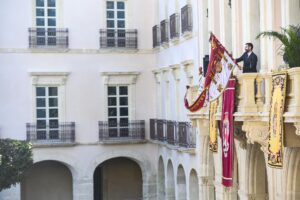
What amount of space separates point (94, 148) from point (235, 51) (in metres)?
12.0

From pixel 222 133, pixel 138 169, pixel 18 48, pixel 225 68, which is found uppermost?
pixel 18 48

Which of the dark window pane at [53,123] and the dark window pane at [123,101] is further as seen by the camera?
the dark window pane at [123,101]

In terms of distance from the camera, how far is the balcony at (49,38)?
28594 millimetres

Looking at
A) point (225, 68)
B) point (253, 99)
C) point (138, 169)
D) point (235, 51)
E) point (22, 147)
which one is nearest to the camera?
point (253, 99)

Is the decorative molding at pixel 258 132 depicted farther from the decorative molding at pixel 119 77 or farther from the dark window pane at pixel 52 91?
the dark window pane at pixel 52 91

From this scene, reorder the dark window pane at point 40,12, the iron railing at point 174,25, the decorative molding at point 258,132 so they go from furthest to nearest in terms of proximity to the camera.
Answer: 1. the dark window pane at point 40,12
2. the iron railing at point 174,25
3. the decorative molding at point 258,132

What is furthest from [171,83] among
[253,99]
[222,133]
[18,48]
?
[253,99]

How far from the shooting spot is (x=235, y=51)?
738 inches

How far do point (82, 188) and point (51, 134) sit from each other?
8.94ft

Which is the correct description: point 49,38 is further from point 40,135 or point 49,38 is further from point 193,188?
point 193,188

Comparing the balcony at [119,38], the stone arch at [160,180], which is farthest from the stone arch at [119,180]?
the balcony at [119,38]

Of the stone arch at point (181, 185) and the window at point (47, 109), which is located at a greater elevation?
the window at point (47, 109)

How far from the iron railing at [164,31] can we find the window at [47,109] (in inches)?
200

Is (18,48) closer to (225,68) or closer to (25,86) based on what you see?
(25,86)
